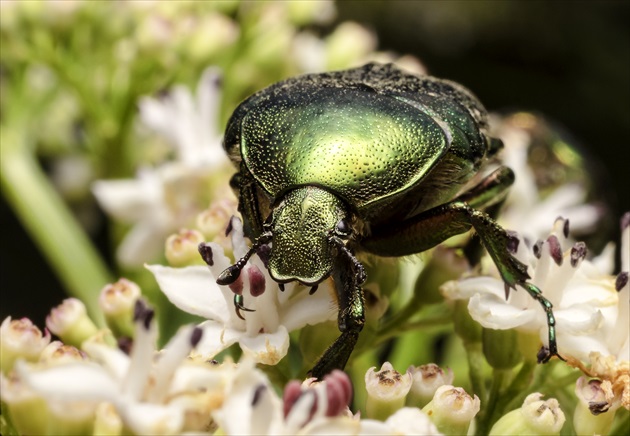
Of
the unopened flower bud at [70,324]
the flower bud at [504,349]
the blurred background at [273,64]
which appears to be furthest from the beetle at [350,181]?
the blurred background at [273,64]

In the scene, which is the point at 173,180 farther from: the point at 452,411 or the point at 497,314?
the point at 452,411

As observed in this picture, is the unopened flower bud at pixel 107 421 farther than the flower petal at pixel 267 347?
No

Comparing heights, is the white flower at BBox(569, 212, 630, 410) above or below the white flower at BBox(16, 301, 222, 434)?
below

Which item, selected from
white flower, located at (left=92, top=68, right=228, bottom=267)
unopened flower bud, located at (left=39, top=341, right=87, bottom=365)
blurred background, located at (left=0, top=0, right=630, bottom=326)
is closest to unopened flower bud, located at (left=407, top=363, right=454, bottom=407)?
unopened flower bud, located at (left=39, top=341, right=87, bottom=365)

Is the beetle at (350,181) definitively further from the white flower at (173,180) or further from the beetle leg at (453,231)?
the white flower at (173,180)

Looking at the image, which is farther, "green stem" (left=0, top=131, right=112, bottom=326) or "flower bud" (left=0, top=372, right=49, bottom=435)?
"green stem" (left=0, top=131, right=112, bottom=326)

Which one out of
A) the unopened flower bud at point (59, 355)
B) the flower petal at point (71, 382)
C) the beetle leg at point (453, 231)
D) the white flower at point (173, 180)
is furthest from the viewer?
the white flower at point (173, 180)

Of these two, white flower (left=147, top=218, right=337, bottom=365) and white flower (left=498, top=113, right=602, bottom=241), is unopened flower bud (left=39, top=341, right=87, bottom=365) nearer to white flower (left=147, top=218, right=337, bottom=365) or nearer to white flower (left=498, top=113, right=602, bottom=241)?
white flower (left=147, top=218, right=337, bottom=365)
